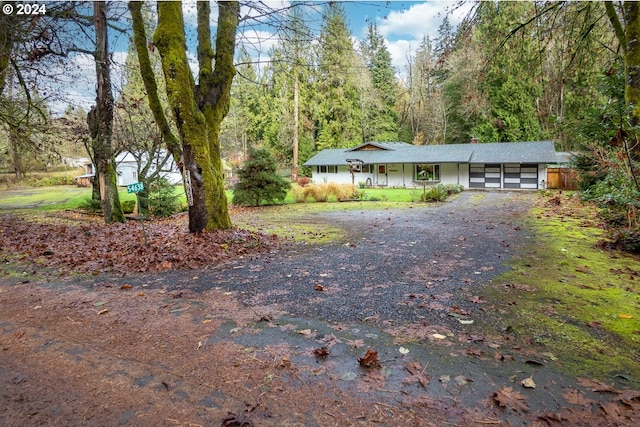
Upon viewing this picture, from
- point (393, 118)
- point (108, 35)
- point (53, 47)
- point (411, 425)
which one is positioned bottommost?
point (411, 425)

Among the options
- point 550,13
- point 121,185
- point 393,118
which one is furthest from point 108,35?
point 393,118

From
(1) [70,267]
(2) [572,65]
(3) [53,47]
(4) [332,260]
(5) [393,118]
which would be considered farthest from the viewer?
(5) [393,118]

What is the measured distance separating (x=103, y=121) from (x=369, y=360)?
466 inches

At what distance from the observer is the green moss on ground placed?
277cm

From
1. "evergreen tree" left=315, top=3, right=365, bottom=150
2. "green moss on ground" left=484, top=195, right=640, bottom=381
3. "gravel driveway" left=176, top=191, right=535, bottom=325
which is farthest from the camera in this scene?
"evergreen tree" left=315, top=3, right=365, bottom=150

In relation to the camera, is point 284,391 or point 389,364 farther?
point 389,364

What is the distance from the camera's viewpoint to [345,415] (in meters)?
2.11

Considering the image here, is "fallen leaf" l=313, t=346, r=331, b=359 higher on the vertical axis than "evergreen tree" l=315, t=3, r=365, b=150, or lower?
lower

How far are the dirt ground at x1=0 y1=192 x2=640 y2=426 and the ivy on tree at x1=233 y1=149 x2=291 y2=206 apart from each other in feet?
46.3

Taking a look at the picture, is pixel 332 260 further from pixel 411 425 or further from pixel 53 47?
pixel 53 47

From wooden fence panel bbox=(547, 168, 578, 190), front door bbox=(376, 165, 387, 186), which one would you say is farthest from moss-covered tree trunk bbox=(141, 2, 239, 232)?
front door bbox=(376, 165, 387, 186)

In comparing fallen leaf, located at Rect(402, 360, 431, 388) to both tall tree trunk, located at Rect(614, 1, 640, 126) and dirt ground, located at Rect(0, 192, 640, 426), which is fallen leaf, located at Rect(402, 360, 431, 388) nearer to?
dirt ground, located at Rect(0, 192, 640, 426)

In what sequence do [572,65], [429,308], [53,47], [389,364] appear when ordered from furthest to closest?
[572,65], [53,47], [429,308], [389,364]

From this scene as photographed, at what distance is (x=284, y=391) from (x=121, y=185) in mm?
43201
